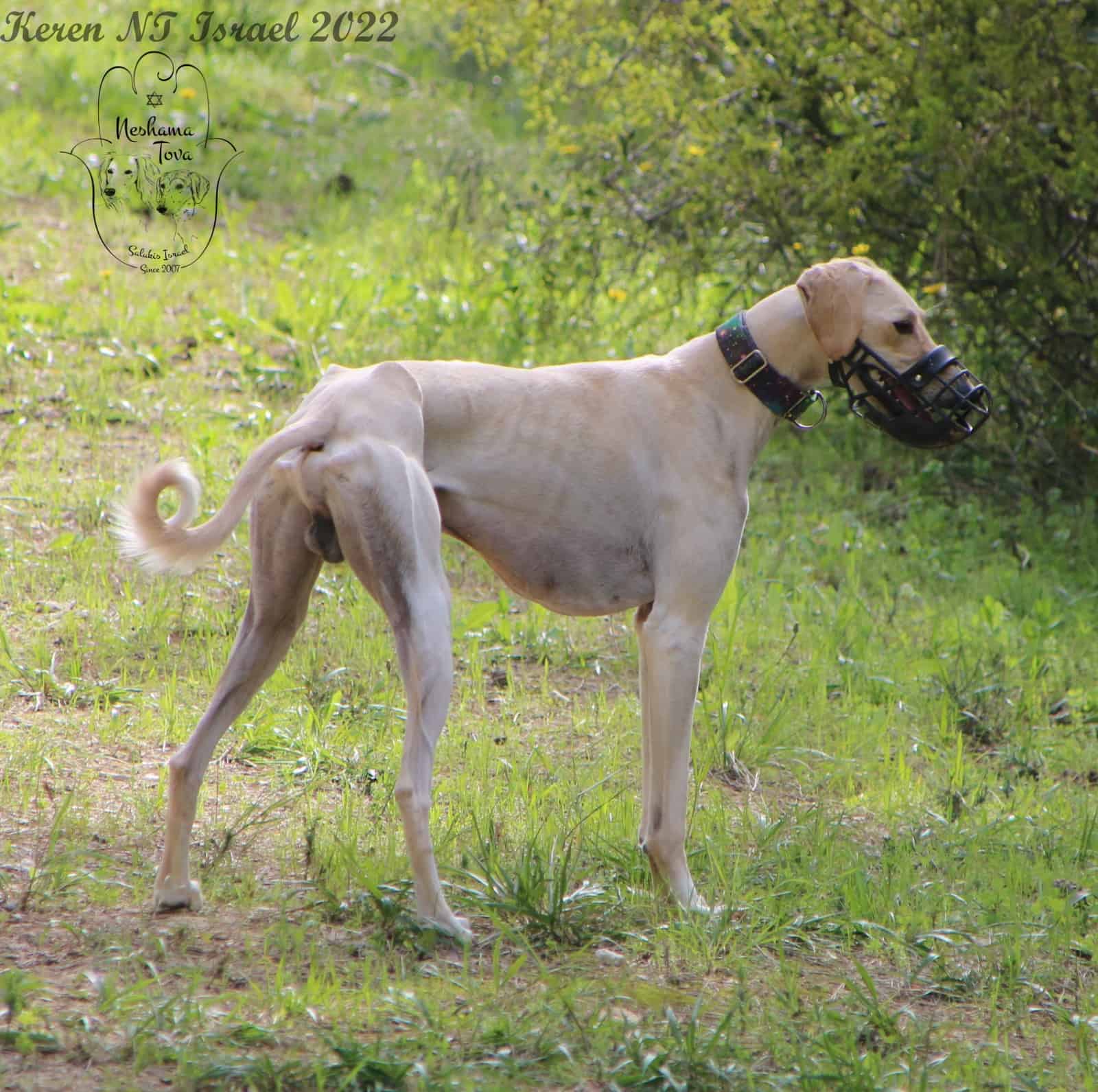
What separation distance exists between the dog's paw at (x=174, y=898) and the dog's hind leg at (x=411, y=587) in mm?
587

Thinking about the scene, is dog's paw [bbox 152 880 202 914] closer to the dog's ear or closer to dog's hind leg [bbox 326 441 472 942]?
dog's hind leg [bbox 326 441 472 942]

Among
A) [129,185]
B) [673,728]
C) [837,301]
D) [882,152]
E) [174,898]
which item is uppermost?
[882,152]

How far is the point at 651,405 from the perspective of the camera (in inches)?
165

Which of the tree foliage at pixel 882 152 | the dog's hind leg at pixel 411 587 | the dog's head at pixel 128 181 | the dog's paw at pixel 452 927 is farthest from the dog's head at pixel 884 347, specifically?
the dog's head at pixel 128 181

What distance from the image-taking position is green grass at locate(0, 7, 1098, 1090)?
10.5ft

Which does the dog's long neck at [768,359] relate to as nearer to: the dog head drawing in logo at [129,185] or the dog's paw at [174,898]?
the dog's paw at [174,898]

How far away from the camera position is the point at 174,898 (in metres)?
3.72

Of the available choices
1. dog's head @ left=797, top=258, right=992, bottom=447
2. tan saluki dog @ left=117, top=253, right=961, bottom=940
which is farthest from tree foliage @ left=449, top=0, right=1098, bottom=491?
tan saluki dog @ left=117, top=253, right=961, bottom=940

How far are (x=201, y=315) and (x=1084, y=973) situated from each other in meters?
6.37

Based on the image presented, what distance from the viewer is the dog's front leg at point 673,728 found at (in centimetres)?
404

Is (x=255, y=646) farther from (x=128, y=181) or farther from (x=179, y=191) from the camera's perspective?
(x=179, y=191)

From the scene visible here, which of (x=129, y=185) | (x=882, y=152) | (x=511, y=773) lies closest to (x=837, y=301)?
(x=511, y=773)

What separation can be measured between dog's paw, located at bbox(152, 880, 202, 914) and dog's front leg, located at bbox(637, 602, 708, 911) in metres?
1.24

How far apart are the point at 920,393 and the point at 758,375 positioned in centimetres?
47
